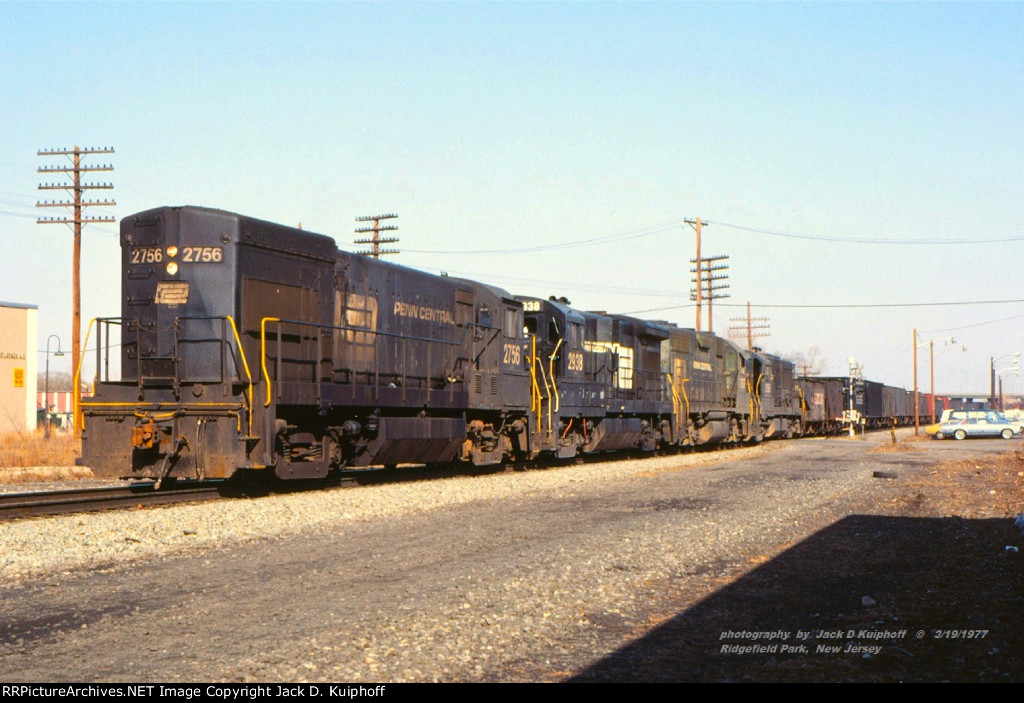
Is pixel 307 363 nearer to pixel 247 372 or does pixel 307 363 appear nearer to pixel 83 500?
pixel 247 372

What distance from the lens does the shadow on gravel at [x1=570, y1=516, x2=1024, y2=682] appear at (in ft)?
17.6

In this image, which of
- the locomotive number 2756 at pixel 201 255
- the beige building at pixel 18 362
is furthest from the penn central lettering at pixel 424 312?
the beige building at pixel 18 362

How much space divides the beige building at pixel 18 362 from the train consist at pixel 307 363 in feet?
104

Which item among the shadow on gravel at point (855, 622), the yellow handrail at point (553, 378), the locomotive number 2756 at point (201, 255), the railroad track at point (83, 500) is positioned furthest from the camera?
the yellow handrail at point (553, 378)

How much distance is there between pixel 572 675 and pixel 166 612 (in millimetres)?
3104

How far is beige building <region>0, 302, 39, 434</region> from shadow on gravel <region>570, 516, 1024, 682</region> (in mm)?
42898

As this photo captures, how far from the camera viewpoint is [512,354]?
20.7m

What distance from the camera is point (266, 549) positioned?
31.2ft

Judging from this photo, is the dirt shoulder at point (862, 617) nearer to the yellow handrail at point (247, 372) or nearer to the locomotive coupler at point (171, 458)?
the yellow handrail at point (247, 372)

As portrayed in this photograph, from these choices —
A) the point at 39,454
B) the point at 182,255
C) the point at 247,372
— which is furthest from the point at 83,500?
the point at 39,454

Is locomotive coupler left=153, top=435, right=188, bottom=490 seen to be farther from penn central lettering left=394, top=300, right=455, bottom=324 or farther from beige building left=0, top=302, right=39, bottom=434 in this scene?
beige building left=0, top=302, right=39, bottom=434

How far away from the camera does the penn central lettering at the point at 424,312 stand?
57.8ft

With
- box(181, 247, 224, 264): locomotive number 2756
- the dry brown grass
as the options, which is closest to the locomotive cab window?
box(181, 247, 224, 264): locomotive number 2756
